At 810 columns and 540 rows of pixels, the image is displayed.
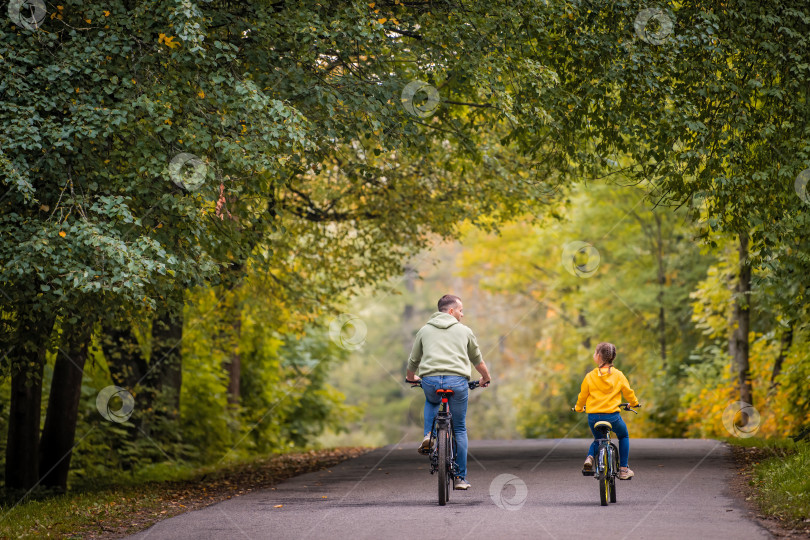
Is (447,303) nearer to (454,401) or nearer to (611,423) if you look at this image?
(454,401)

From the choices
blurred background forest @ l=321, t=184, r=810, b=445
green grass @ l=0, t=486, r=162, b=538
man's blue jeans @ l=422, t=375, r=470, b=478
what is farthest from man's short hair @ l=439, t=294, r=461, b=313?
blurred background forest @ l=321, t=184, r=810, b=445

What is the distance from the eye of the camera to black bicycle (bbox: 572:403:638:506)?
8.88 metres

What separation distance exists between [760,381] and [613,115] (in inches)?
525

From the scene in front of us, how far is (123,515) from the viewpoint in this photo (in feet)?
31.9

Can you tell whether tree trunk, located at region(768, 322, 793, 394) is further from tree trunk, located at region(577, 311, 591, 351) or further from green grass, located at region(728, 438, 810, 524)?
tree trunk, located at region(577, 311, 591, 351)

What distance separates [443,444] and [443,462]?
0.57 ft

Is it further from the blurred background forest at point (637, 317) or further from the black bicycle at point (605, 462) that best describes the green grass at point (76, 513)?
the blurred background forest at point (637, 317)

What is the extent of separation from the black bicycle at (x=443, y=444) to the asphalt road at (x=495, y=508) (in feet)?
0.92

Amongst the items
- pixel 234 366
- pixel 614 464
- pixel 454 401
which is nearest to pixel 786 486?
pixel 614 464

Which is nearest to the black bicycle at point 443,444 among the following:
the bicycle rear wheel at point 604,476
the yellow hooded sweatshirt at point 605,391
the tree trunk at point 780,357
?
the yellow hooded sweatshirt at point 605,391

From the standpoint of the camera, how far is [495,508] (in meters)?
9.18

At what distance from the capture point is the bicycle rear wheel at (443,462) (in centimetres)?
887

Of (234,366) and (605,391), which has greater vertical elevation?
(605,391)

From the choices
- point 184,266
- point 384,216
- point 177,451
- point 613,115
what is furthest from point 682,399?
point 184,266
